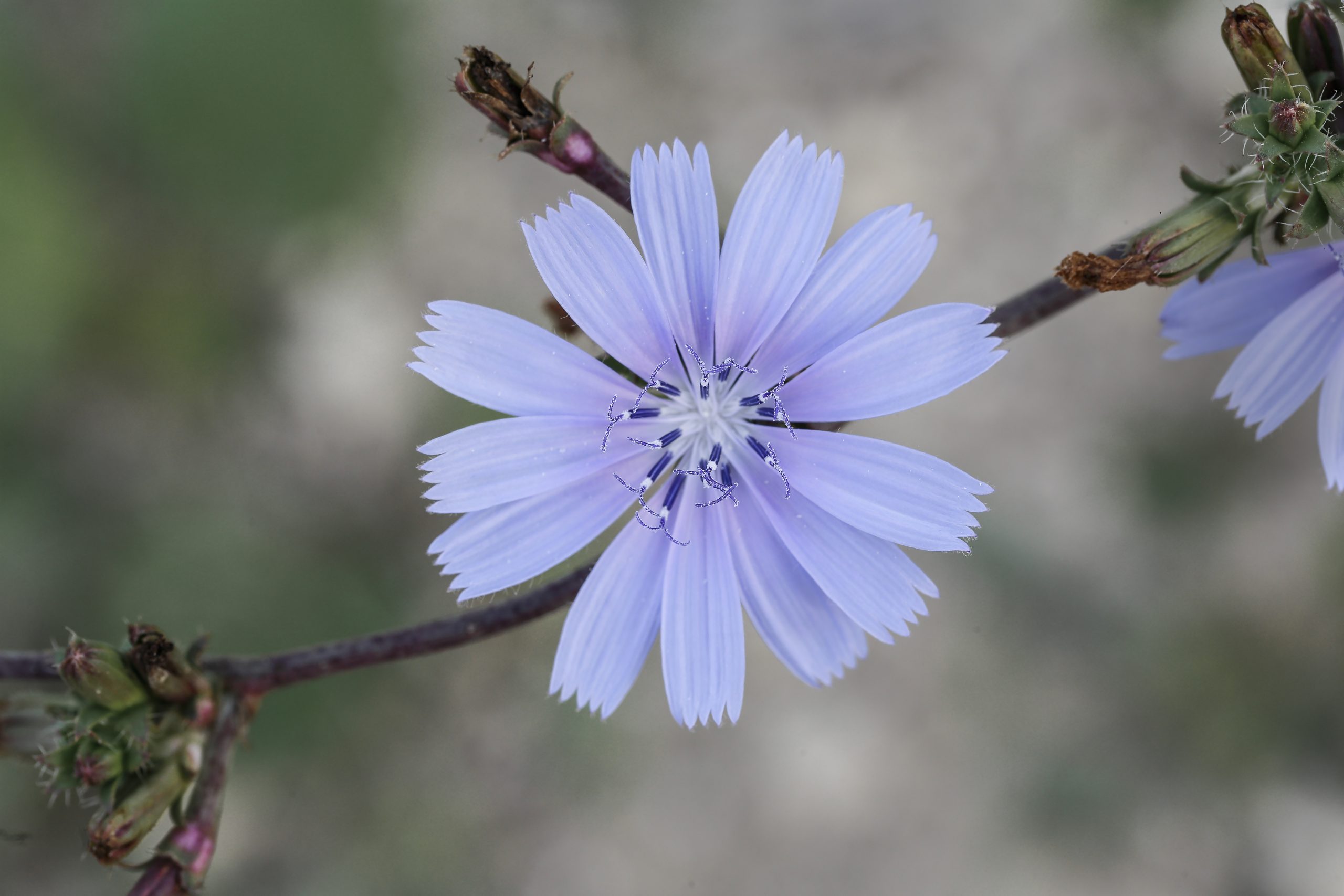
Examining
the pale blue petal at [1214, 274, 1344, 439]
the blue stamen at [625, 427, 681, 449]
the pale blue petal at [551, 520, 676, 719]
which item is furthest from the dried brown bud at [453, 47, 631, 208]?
the pale blue petal at [1214, 274, 1344, 439]

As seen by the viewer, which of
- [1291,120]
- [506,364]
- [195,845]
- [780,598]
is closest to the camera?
[1291,120]

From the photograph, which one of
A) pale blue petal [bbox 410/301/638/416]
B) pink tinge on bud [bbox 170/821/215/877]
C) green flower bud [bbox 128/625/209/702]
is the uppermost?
pale blue petal [bbox 410/301/638/416]

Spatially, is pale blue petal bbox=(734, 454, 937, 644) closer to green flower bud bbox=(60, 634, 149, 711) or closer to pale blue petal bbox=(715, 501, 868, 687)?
pale blue petal bbox=(715, 501, 868, 687)

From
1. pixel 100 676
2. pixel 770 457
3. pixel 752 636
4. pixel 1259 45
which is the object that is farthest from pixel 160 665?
pixel 752 636

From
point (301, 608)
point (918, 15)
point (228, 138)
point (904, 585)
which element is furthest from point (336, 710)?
point (918, 15)

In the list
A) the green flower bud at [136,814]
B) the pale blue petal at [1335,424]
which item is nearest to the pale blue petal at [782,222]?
the pale blue petal at [1335,424]

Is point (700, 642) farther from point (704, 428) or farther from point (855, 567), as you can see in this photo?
point (704, 428)

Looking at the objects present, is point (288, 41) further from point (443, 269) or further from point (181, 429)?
point (181, 429)

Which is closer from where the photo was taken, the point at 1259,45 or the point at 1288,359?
the point at 1259,45
